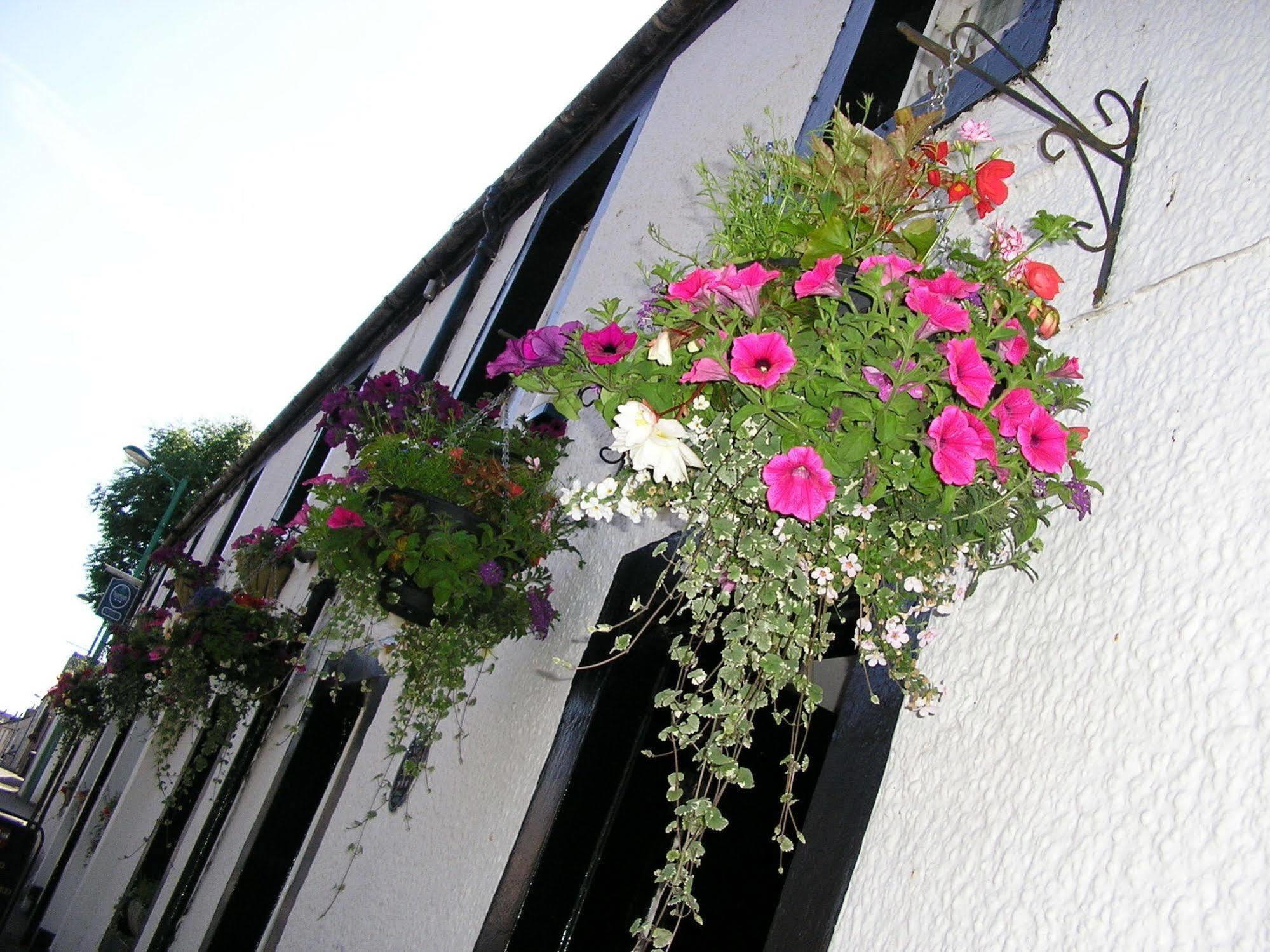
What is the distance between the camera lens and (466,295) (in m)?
6.70

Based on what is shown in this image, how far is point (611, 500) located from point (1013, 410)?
0.70 meters

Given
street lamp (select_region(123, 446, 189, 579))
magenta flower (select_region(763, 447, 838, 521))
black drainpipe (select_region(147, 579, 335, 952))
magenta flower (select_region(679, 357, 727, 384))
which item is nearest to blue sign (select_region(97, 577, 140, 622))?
street lamp (select_region(123, 446, 189, 579))

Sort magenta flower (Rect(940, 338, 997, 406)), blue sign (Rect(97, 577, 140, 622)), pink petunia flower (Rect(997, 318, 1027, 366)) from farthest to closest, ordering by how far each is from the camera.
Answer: blue sign (Rect(97, 577, 140, 622)) < pink petunia flower (Rect(997, 318, 1027, 366)) < magenta flower (Rect(940, 338, 997, 406))

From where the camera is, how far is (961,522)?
1.40 meters

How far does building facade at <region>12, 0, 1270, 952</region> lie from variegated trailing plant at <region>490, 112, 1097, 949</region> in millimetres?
119

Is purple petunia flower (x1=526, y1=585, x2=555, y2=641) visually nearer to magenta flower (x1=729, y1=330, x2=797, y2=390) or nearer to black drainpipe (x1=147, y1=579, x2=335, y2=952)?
magenta flower (x1=729, y1=330, x2=797, y2=390)

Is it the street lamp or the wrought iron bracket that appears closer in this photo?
the wrought iron bracket

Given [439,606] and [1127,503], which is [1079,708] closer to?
[1127,503]

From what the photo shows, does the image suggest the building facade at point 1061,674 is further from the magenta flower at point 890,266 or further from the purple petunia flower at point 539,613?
the magenta flower at point 890,266

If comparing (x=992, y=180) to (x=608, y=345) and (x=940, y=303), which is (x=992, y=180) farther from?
(x=608, y=345)

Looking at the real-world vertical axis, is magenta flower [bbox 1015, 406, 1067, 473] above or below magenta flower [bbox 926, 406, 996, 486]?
above

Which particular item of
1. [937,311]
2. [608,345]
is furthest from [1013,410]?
[608,345]

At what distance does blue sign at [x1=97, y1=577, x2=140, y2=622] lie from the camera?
17.5m

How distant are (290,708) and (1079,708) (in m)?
5.28
